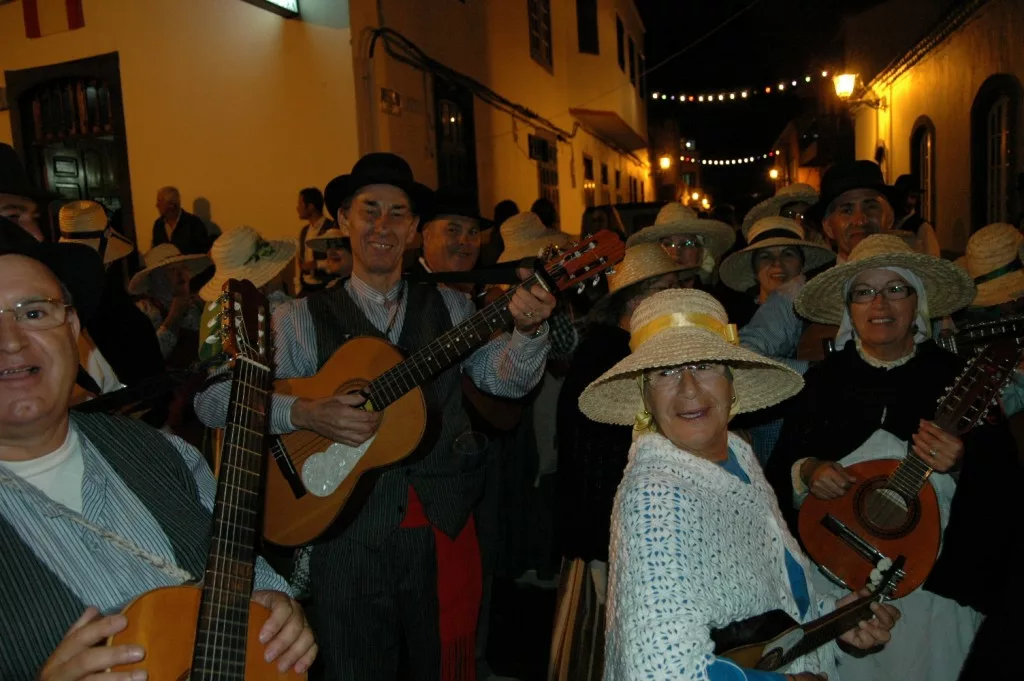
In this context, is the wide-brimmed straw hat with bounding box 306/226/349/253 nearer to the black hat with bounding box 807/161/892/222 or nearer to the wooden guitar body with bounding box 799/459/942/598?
the black hat with bounding box 807/161/892/222

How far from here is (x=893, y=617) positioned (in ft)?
6.75

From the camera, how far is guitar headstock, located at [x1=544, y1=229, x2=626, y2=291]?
2871 mm

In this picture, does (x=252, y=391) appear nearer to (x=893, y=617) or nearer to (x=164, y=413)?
(x=893, y=617)

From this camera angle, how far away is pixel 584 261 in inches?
113

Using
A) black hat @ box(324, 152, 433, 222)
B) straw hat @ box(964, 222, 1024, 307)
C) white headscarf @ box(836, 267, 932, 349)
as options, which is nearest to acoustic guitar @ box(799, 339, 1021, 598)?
white headscarf @ box(836, 267, 932, 349)

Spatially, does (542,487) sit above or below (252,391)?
below

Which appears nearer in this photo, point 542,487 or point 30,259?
point 30,259

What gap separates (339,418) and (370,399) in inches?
6.5

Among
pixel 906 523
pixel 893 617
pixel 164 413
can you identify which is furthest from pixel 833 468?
pixel 164 413

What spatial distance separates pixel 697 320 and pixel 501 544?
3215 millimetres

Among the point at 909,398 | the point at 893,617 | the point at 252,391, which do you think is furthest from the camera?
the point at 909,398

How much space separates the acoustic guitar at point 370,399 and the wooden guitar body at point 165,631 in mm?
1283

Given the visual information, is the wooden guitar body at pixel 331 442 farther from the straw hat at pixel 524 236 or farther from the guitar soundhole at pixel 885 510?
the straw hat at pixel 524 236

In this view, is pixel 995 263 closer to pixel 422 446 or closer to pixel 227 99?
pixel 422 446
